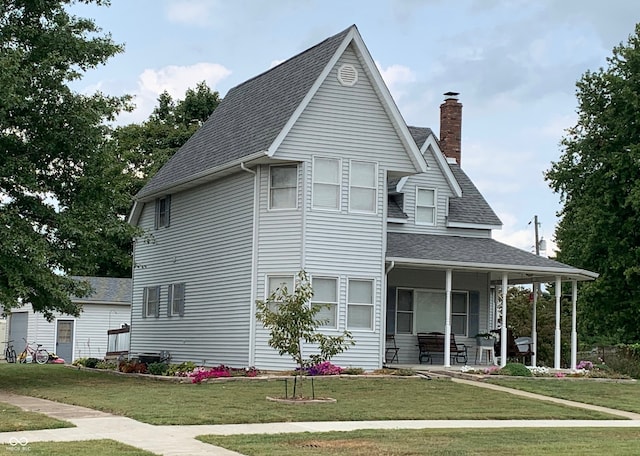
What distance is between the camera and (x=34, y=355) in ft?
141

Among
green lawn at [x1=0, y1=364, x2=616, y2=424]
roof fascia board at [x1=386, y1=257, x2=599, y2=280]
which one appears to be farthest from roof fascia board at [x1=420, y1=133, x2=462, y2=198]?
green lawn at [x1=0, y1=364, x2=616, y2=424]

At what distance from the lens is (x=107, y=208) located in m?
25.5

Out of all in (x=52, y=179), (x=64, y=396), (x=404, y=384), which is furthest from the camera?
(x=52, y=179)

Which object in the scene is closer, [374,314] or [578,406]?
[578,406]

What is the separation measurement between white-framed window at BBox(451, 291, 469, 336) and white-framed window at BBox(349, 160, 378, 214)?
636 cm

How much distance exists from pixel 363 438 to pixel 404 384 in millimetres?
9626

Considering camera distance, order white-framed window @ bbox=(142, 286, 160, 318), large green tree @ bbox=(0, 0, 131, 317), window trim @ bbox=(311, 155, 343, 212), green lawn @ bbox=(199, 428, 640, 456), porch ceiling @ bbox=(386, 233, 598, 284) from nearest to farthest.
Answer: green lawn @ bbox=(199, 428, 640, 456), large green tree @ bbox=(0, 0, 131, 317), window trim @ bbox=(311, 155, 343, 212), porch ceiling @ bbox=(386, 233, 598, 284), white-framed window @ bbox=(142, 286, 160, 318)

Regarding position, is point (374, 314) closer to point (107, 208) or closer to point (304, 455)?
point (107, 208)

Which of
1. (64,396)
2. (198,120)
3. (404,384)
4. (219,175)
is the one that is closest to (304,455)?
(64,396)

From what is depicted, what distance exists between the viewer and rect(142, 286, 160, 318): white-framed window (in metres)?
33.8

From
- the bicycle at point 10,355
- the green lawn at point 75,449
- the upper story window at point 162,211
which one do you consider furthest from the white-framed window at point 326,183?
the bicycle at point 10,355

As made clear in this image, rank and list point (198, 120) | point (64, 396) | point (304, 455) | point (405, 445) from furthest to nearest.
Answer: point (198, 120) → point (64, 396) → point (405, 445) → point (304, 455)

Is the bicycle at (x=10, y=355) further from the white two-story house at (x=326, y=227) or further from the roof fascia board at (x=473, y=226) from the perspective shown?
the roof fascia board at (x=473, y=226)

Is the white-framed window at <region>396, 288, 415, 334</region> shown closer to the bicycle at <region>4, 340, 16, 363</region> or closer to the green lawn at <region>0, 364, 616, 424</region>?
the green lawn at <region>0, 364, 616, 424</region>
